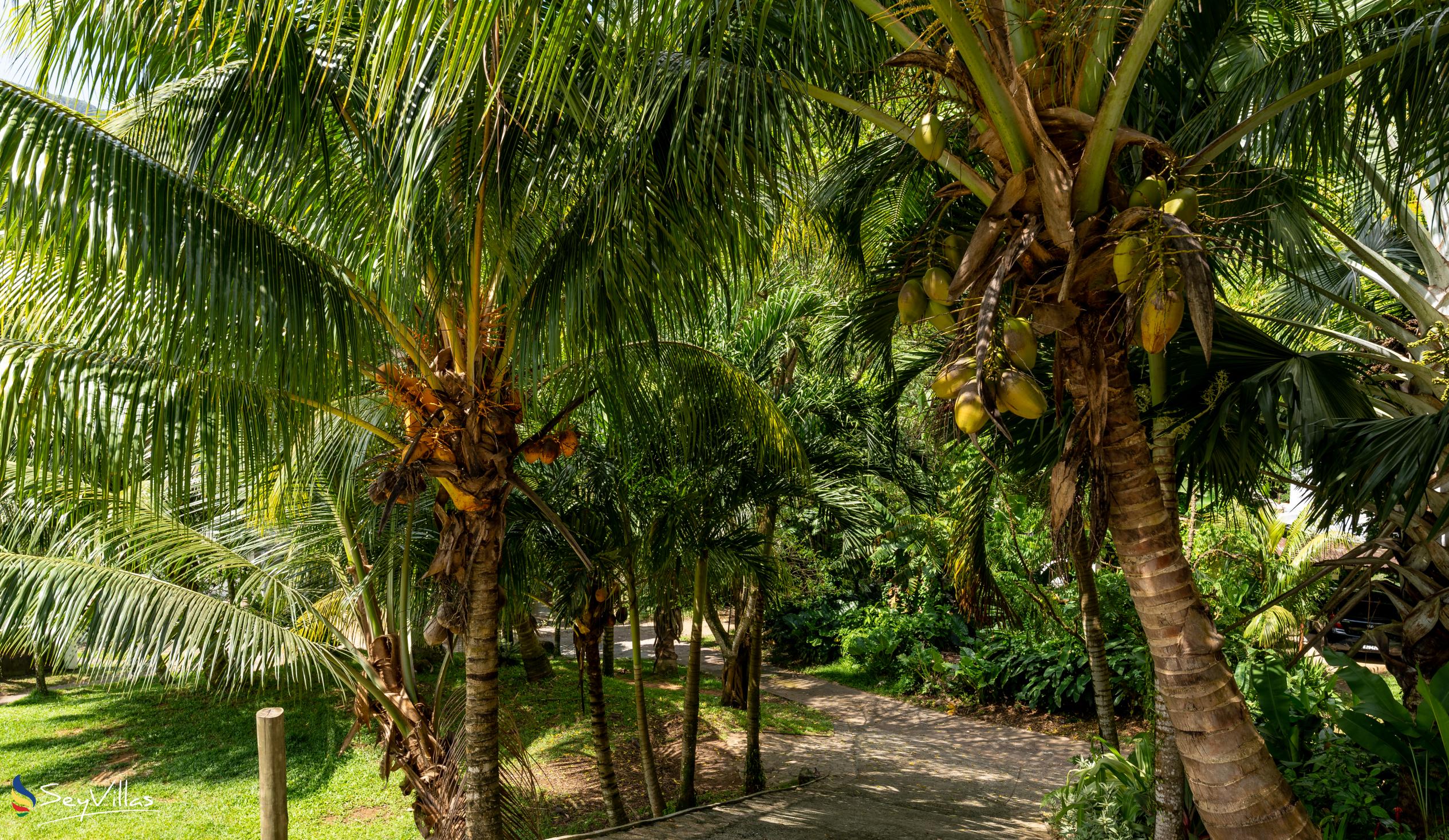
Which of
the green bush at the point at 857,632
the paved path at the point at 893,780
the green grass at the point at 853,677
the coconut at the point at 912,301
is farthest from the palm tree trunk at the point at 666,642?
the coconut at the point at 912,301

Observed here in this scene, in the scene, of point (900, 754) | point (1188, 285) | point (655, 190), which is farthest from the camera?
point (900, 754)

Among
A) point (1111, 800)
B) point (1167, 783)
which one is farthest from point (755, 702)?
point (1167, 783)

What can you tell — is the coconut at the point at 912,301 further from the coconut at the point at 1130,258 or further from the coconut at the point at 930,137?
the coconut at the point at 1130,258

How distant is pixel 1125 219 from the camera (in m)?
2.64

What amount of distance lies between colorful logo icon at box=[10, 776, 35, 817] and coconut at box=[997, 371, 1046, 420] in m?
11.3

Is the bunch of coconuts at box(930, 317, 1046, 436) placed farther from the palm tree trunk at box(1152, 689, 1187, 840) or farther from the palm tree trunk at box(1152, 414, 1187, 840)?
the palm tree trunk at box(1152, 689, 1187, 840)

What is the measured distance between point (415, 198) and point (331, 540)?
16.0 feet

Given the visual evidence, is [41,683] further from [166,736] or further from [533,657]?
[533,657]

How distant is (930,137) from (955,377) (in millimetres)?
789

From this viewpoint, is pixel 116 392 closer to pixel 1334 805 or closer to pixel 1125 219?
pixel 1125 219

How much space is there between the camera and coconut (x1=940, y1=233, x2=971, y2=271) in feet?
10.5

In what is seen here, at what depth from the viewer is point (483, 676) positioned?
589cm

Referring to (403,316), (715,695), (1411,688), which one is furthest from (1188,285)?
(715,695)

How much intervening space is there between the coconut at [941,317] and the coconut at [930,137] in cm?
48
